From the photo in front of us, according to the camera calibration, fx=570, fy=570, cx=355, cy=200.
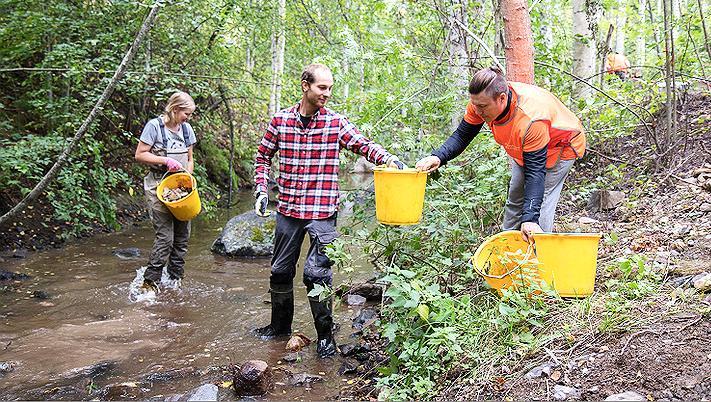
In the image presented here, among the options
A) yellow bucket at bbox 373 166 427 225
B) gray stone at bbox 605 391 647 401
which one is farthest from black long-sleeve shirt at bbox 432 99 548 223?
gray stone at bbox 605 391 647 401

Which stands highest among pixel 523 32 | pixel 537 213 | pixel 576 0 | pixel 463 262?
pixel 576 0

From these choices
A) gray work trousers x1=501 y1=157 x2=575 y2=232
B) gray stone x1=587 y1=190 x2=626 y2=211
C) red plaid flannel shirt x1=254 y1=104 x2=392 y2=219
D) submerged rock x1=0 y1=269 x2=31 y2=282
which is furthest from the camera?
submerged rock x1=0 y1=269 x2=31 y2=282

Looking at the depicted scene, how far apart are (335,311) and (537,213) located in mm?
2318

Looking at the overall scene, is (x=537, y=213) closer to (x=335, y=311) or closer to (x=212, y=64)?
(x=335, y=311)

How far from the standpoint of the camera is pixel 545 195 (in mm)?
3736

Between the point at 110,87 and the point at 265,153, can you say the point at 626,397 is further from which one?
the point at 110,87

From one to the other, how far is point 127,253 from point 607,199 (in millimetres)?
5549

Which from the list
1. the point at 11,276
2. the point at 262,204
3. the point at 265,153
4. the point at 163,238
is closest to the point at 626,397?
the point at 262,204

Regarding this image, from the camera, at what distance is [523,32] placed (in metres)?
4.41

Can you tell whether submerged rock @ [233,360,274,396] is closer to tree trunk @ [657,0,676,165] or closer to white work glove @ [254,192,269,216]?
white work glove @ [254,192,269,216]

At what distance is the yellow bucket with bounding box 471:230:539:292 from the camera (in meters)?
3.15

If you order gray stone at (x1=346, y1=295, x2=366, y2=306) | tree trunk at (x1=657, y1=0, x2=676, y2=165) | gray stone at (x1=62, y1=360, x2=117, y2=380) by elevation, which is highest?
tree trunk at (x1=657, y1=0, x2=676, y2=165)

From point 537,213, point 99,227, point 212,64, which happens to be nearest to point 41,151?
point 99,227

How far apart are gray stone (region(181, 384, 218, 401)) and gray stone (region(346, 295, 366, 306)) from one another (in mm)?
2195
